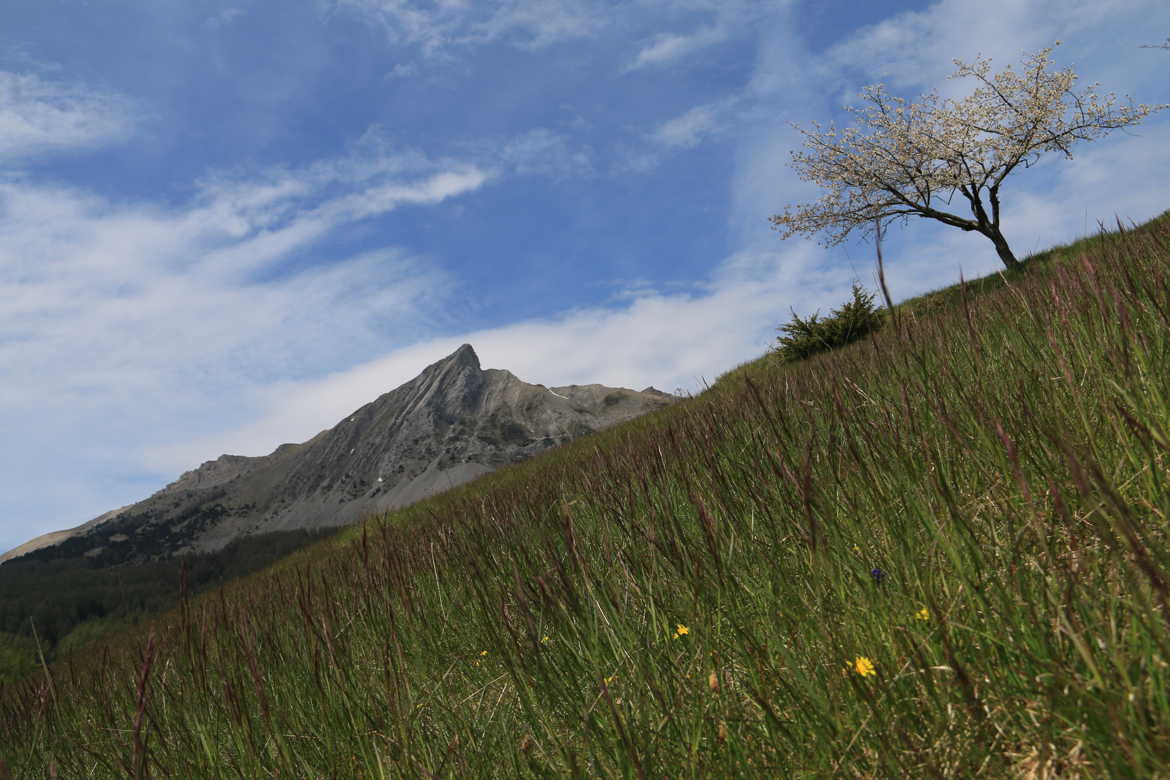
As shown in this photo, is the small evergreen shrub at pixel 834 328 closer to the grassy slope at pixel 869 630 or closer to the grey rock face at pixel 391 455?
the grassy slope at pixel 869 630

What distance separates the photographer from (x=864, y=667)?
4.45ft

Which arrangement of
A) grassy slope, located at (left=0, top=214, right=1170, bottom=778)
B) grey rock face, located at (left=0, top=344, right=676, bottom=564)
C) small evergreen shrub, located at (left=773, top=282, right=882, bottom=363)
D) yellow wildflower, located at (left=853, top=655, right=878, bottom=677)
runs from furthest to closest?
grey rock face, located at (left=0, top=344, right=676, bottom=564) < small evergreen shrub, located at (left=773, top=282, right=882, bottom=363) < yellow wildflower, located at (left=853, top=655, right=878, bottom=677) < grassy slope, located at (left=0, top=214, right=1170, bottom=778)

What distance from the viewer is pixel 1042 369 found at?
2.60m

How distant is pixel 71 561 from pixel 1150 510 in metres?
74.6

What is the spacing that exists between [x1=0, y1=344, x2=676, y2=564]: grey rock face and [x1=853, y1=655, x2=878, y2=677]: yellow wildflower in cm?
5220

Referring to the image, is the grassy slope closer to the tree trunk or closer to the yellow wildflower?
the yellow wildflower

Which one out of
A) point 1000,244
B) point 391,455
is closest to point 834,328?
point 1000,244

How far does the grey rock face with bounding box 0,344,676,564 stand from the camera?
189 ft

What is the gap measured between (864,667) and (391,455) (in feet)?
211

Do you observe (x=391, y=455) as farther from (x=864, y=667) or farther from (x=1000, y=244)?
(x=864, y=667)

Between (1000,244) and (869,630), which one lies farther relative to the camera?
(1000,244)

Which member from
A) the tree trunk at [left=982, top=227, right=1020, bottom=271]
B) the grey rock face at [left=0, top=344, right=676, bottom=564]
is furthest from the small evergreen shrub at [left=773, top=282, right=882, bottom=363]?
the grey rock face at [left=0, top=344, right=676, bottom=564]

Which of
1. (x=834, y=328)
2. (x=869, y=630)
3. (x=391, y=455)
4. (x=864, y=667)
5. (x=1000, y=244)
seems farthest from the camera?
(x=391, y=455)

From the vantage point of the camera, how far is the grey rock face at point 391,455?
57719 mm
